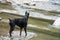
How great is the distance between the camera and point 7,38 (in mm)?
11109

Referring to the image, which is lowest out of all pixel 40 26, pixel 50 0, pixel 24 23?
pixel 50 0

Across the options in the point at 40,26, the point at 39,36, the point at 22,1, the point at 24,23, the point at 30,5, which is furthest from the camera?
the point at 22,1

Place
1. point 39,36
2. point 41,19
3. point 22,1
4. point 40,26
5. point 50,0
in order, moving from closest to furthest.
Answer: point 39,36, point 40,26, point 41,19, point 22,1, point 50,0

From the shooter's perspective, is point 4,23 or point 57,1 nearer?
point 4,23

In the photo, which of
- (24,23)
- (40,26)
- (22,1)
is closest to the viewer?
(24,23)

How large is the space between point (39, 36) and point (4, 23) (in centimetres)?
344

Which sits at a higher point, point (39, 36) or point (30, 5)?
point (39, 36)

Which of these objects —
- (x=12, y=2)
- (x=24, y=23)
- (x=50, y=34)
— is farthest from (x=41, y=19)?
(x=12, y=2)

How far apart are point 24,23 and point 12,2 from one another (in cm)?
1509

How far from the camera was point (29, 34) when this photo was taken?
40.3ft

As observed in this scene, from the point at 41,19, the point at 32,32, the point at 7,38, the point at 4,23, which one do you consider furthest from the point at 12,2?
the point at 7,38

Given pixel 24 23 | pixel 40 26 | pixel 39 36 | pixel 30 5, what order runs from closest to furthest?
pixel 24 23 < pixel 39 36 < pixel 40 26 < pixel 30 5

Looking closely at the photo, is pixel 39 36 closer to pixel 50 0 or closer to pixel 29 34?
pixel 29 34

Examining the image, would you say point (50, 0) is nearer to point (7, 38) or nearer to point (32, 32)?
point (32, 32)
